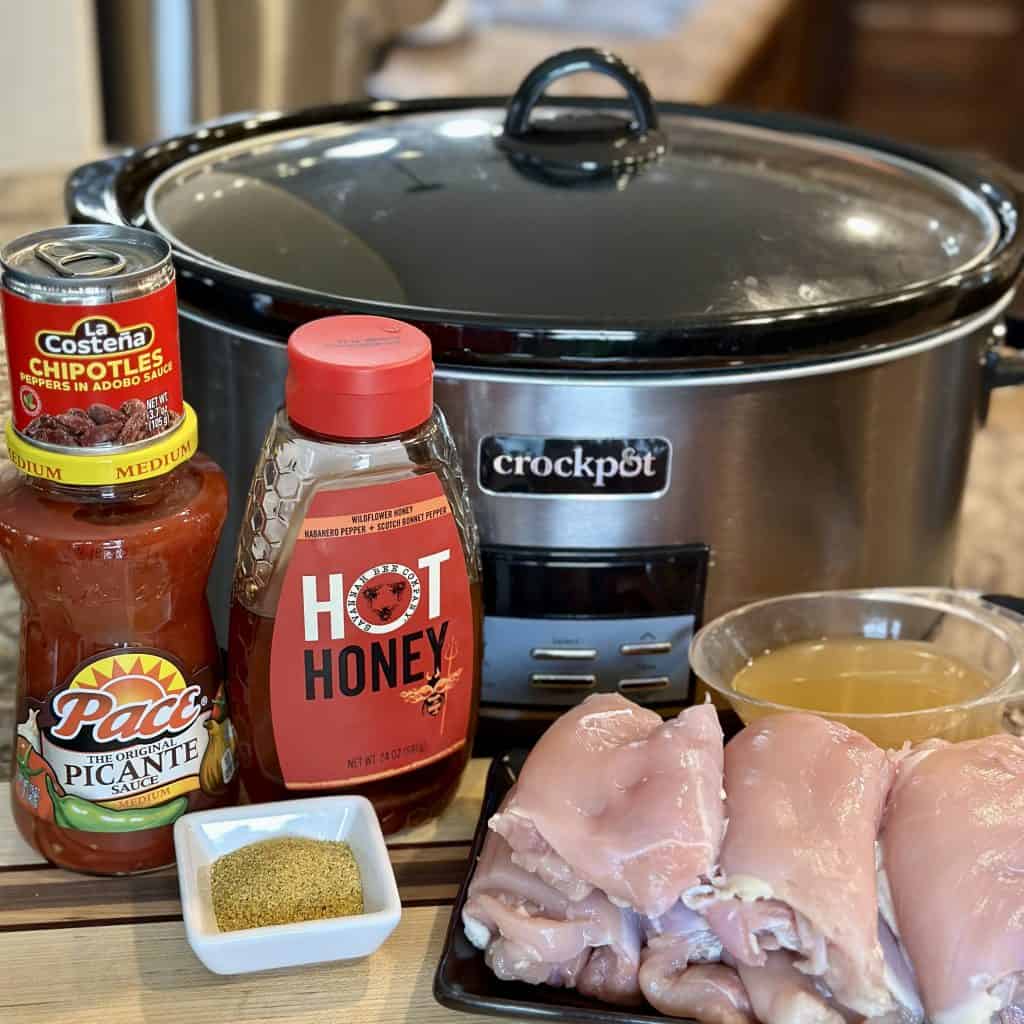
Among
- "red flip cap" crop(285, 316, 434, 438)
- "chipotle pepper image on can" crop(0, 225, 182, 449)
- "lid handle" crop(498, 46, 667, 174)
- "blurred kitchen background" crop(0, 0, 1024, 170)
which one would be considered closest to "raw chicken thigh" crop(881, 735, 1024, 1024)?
"red flip cap" crop(285, 316, 434, 438)

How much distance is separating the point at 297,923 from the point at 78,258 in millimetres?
384

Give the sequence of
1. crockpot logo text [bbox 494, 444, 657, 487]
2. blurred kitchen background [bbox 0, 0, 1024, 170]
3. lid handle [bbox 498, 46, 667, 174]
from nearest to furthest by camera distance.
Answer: crockpot logo text [bbox 494, 444, 657, 487]
lid handle [bbox 498, 46, 667, 174]
blurred kitchen background [bbox 0, 0, 1024, 170]

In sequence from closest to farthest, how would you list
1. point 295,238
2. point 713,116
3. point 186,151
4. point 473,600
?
1. point 473,600
2. point 295,238
3. point 186,151
4. point 713,116

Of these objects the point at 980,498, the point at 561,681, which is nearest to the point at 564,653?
the point at 561,681

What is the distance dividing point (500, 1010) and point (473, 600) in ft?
0.83

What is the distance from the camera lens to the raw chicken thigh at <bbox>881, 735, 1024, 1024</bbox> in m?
0.71

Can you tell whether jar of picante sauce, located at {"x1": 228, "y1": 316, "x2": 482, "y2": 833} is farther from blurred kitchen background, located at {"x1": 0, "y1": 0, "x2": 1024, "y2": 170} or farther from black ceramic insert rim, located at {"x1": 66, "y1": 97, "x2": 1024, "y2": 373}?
blurred kitchen background, located at {"x1": 0, "y1": 0, "x2": 1024, "y2": 170}

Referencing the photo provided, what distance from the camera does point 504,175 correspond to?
1.13 m

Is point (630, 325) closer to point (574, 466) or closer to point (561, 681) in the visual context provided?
point (574, 466)

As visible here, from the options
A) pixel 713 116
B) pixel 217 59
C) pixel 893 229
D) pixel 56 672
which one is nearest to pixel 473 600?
pixel 56 672

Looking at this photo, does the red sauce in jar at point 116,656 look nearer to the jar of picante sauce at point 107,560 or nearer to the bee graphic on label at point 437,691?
the jar of picante sauce at point 107,560

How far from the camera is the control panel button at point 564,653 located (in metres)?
1.01

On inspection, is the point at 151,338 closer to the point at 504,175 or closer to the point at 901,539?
the point at 504,175

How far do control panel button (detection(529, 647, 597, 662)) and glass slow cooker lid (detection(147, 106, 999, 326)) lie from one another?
0.77 ft
